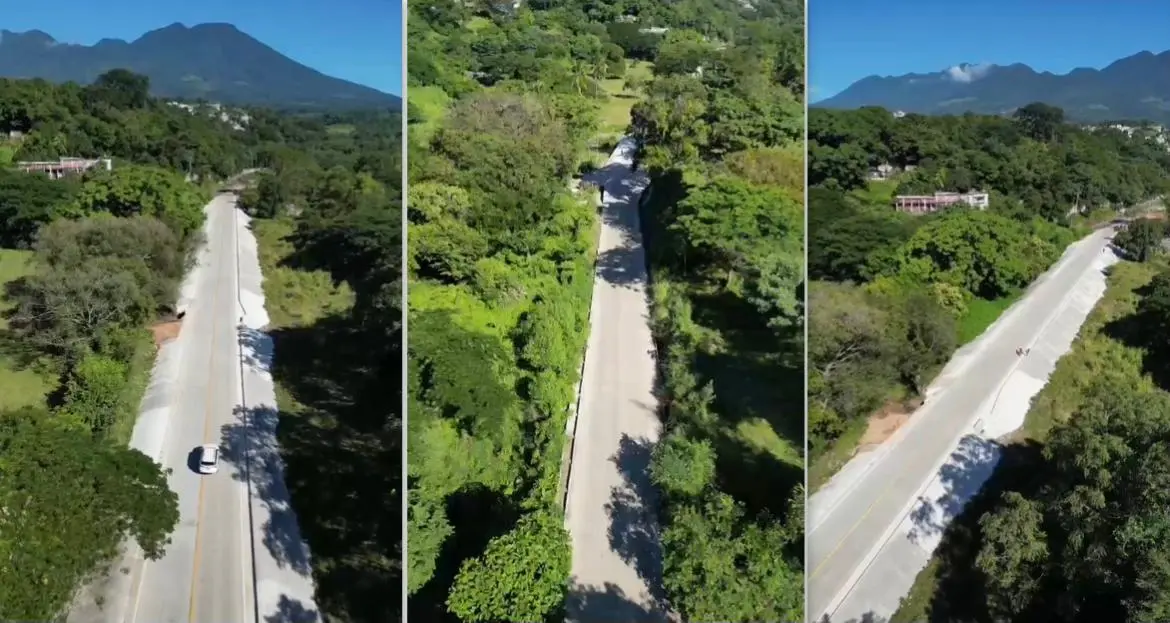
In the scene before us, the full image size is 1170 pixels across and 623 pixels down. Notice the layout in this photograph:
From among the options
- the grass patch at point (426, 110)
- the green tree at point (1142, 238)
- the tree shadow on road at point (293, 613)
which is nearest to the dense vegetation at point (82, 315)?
the tree shadow on road at point (293, 613)

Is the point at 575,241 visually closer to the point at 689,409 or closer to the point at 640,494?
the point at 689,409

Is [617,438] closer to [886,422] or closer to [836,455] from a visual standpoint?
[836,455]

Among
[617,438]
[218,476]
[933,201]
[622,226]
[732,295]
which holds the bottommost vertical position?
[218,476]

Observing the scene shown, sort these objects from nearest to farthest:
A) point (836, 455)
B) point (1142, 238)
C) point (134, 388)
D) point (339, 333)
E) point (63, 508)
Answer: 1. point (63, 508)
2. point (134, 388)
3. point (339, 333)
4. point (836, 455)
5. point (1142, 238)

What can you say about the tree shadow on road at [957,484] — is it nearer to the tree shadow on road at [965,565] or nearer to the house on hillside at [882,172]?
the tree shadow on road at [965,565]

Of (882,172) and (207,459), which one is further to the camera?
(882,172)

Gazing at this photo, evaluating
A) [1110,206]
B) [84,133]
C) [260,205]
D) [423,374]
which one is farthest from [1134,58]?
[84,133]

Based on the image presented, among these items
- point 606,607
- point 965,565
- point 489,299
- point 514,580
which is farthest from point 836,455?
point 489,299
